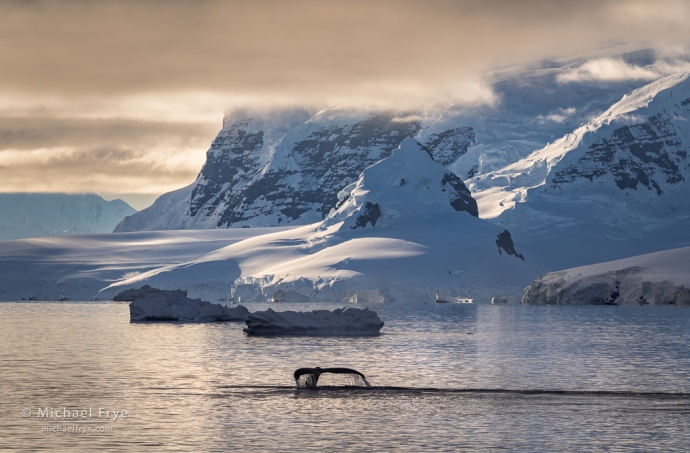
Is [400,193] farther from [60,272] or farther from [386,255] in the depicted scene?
[60,272]

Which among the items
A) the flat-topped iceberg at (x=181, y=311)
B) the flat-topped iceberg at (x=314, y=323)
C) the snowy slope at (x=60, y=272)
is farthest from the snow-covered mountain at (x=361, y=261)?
the flat-topped iceberg at (x=314, y=323)

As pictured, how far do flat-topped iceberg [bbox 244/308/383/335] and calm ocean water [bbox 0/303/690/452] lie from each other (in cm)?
266

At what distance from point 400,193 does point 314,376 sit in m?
148

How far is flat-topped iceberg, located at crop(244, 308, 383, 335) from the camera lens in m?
74.7

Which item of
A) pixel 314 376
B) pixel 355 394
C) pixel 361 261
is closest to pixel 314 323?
pixel 314 376

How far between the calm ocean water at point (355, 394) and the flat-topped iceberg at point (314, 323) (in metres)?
2.66

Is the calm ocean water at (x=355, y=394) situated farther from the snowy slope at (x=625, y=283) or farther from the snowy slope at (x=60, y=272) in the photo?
the snowy slope at (x=60, y=272)

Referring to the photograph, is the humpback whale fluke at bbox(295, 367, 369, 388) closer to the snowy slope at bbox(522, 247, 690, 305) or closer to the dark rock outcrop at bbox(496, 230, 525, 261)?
the snowy slope at bbox(522, 247, 690, 305)

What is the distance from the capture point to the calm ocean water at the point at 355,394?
29703 mm

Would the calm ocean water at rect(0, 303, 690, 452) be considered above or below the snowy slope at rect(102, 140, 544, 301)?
below

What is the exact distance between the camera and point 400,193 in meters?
188

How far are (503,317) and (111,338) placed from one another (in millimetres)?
46464

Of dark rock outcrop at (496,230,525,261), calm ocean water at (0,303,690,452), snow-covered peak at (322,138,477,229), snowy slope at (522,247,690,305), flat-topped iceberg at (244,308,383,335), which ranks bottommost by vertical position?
calm ocean water at (0,303,690,452)

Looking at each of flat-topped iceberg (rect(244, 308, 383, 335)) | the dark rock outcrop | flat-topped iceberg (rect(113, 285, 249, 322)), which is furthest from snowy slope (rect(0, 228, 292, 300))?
flat-topped iceberg (rect(244, 308, 383, 335))
